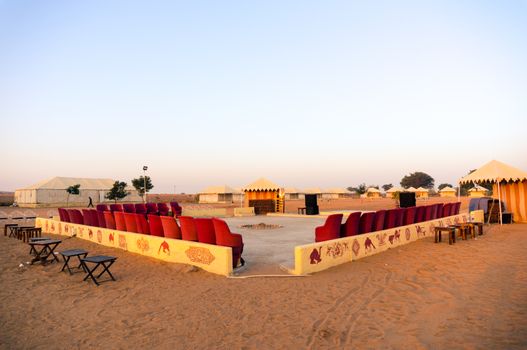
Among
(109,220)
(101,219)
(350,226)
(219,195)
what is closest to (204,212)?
(101,219)

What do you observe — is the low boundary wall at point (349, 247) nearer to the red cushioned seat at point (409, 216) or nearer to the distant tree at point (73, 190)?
the red cushioned seat at point (409, 216)

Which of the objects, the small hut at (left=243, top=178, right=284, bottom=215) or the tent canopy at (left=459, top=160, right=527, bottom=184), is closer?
the tent canopy at (left=459, top=160, right=527, bottom=184)

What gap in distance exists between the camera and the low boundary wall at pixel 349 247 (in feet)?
20.7

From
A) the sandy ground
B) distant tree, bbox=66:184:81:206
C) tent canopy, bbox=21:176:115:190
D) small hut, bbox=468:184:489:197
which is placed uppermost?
tent canopy, bbox=21:176:115:190

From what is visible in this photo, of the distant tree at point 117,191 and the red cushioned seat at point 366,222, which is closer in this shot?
the red cushioned seat at point 366,222

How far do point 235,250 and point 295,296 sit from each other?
205 cm

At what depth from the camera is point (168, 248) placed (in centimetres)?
758

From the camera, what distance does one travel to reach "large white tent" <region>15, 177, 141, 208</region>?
138 feet

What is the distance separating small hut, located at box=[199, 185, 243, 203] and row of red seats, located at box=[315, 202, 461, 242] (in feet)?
170

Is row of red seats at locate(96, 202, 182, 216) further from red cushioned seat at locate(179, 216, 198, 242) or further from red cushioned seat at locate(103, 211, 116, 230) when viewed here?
red cushioned seat at locate(179, 216, 198, 242)

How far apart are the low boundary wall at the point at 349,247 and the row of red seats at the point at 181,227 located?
4.25 ft

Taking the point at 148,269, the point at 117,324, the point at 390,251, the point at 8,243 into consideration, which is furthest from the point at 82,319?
the point at 8,243

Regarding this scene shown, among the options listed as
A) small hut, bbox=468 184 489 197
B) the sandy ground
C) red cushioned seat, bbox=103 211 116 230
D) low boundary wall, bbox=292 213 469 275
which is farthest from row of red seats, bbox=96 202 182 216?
small hut, bbox=468 184 489 197

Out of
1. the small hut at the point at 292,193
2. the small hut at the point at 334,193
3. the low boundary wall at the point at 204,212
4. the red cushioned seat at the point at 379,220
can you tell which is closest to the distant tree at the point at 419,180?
the small hut at the point at 334,193
